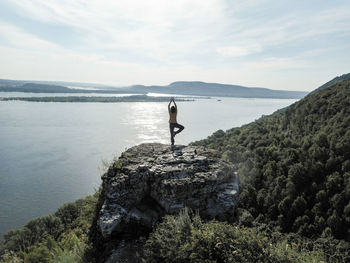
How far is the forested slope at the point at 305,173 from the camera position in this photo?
34.2 metres

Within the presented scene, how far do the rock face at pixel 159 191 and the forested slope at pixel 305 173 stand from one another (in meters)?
20.6

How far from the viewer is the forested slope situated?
34.2 metres

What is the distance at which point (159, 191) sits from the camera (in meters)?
6.51

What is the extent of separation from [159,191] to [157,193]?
88mm

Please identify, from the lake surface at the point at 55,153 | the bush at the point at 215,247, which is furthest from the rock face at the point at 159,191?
the lake surface at the point at 55,153

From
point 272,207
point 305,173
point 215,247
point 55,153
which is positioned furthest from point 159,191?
point 55,153

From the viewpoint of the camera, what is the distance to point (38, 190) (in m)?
40.8

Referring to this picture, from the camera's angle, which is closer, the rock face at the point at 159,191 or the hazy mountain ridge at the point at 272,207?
the hazy mountain ridge at the point at 272,207

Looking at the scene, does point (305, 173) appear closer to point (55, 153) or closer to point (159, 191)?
point (159, 191)

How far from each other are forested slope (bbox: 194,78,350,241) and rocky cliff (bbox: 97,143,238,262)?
2059cm

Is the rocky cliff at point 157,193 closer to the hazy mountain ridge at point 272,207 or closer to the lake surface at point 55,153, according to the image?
the hazy mountain ridge at point 272,207

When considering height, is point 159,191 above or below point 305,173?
above

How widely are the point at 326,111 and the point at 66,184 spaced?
56.5 meters

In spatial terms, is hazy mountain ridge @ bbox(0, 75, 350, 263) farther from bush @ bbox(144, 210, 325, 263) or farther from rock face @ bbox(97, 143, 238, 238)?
rock face @ bbox(97, 143, 238, 238)
